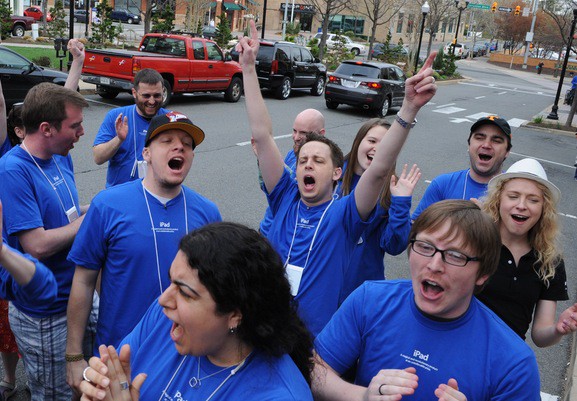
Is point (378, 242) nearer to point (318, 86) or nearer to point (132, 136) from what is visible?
point (132, 136)

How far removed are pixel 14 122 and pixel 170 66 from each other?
12957 millimetres

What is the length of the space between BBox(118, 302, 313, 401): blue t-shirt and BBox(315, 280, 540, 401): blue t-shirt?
453mm

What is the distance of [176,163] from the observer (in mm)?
3105

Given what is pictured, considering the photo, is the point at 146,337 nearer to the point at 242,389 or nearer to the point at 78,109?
the point at 242,389

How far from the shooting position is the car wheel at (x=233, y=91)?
1928cm

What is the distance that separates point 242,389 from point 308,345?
12.1 inches

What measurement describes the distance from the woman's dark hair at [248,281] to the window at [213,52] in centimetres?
1707

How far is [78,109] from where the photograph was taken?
133 inches

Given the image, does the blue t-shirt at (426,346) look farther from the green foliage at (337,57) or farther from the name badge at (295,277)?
the green foliage at (337,57)

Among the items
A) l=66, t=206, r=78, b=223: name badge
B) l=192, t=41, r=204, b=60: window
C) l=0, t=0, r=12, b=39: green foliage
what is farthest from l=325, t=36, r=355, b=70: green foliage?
l=66, t=206, r=78, b=223: name badge

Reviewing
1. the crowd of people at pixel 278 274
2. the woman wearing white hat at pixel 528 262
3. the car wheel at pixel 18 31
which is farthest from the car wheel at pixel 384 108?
the car wheel at pixel 18 31

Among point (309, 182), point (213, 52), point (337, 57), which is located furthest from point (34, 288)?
point (337, 57)

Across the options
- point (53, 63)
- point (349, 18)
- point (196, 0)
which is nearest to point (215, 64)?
point (53, 63)

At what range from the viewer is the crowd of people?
1896 millimetres
